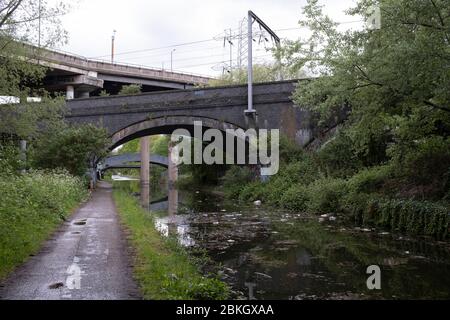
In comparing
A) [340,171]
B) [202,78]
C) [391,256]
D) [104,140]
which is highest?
[202,78]

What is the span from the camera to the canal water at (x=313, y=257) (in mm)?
7109

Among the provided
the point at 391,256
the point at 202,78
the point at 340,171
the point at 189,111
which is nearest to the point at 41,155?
the point at 189,111

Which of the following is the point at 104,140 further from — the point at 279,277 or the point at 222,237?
the point at 279,277

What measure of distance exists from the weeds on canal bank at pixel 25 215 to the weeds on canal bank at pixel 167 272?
6.55 feet

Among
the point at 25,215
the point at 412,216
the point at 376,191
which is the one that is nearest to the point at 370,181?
the point at 376,191

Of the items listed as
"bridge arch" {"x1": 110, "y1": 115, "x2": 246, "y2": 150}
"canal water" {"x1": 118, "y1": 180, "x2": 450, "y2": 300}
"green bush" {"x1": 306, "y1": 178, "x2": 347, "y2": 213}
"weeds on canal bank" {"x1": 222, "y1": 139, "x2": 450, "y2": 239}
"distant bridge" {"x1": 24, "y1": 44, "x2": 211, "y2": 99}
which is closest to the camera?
"canal water" {"x1": 118, "y1": 180, "x2": 450, "y2": 300}

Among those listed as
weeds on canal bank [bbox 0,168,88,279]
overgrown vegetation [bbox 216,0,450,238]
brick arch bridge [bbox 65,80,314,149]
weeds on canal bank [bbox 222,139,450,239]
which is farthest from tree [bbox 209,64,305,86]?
weeds on canal bank [bbox 0,168,88,279]

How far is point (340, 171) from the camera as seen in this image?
1920 centimetres

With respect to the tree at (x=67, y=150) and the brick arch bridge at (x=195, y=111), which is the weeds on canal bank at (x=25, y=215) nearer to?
the tree at (x=67, y=150)

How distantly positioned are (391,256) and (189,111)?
63.6 feet

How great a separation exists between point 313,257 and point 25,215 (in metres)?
6.91

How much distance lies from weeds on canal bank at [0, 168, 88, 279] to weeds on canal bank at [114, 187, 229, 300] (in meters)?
2.00

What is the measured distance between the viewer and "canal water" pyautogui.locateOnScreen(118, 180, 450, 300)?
23.3 ft

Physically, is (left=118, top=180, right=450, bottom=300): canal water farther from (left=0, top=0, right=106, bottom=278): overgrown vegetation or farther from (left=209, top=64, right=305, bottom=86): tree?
(left=209, top=64, right=305, bottom=86): tree
